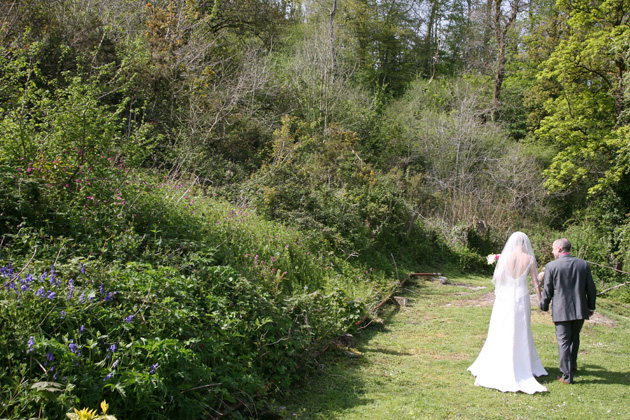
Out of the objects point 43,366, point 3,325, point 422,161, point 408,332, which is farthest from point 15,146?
point 422,161

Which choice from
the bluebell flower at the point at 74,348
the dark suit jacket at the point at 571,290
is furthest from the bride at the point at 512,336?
the bluebell flower at the point at 74,348

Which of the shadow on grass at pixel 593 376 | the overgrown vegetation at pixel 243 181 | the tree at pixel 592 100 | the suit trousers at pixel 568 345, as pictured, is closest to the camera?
the overgrown vegetation at pixel 243 181

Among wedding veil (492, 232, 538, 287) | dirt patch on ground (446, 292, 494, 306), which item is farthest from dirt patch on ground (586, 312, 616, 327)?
Result: wedding veil (492, 232, 538, 287)

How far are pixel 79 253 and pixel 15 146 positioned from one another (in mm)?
2087

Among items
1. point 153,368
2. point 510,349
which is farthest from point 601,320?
point 153,368

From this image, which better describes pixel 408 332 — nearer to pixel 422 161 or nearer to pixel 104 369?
pixel 104 369

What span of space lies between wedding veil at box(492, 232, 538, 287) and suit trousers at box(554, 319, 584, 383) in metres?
0.84

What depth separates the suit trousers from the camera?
6277mm

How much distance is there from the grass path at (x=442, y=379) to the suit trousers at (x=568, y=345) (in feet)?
0.65

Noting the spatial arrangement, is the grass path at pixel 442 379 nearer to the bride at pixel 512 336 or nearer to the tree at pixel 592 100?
the bride at pixel 512 336

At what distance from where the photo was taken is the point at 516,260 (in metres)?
6.68

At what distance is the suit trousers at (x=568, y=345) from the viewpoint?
247 inches

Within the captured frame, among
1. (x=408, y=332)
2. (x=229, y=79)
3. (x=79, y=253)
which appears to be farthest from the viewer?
(x=229, y=79)

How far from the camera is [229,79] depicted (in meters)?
19.2
